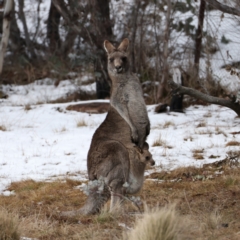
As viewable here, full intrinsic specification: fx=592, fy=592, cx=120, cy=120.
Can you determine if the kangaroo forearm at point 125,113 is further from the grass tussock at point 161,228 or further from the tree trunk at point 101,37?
the tree trunk at point 101,37

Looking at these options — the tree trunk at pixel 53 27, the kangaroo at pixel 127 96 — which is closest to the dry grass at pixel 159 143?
the kangaroo at pixel 127 96

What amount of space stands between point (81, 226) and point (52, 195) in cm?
178

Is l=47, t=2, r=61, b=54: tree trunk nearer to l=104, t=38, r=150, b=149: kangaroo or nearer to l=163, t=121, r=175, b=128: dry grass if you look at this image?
l=163, t=121, r=175, b=128: dry grass

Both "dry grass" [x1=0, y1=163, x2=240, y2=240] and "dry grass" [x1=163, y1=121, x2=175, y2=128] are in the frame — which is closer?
"dry grass" [x1=0, y1=163, x2=240, y2=240]

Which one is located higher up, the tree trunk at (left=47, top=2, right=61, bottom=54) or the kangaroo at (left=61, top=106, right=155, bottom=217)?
the tree trunk at (left=47, top=2, right=61, bottom=54)

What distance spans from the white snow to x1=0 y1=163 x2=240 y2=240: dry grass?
22.0 inches

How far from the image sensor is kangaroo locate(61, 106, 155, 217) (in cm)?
616

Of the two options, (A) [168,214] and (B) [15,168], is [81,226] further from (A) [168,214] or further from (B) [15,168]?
(B) [15,168]

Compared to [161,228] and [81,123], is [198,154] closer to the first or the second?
[81,123]

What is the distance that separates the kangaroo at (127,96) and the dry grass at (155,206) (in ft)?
2.59

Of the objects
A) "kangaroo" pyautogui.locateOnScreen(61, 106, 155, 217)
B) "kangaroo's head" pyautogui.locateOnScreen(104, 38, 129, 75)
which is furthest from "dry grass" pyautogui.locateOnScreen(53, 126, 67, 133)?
"kangaroo" pyautogui.locateOnScreen(61, 106, 155, 217)

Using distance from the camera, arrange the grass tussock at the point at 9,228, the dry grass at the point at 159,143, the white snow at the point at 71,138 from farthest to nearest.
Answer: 1. the dry grass at the point at 159,143
2. the white snow at the point at 71,138
3. the grass tussock at the point at 9,228

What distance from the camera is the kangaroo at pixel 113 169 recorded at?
616cm

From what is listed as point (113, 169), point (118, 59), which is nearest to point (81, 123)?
point (118, 59)
